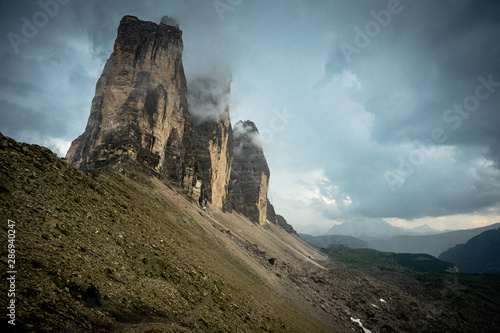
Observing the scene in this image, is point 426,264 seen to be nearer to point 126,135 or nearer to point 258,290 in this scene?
point 258,290

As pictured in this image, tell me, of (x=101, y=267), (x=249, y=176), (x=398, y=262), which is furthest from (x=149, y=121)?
(x=398, y=262)

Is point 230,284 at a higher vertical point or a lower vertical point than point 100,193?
lower

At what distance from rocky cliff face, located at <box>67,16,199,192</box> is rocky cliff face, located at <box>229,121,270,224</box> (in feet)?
168

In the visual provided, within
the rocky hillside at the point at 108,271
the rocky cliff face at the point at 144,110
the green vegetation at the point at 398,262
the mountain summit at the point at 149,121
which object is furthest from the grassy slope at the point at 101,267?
the green vegetation at the point at 398,262

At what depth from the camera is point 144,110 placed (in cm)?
4512

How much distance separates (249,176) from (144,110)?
92478mm

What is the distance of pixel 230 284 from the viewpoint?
17.4 metres

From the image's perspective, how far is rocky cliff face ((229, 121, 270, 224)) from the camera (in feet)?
373

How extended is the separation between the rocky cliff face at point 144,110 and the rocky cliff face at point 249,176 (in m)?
51.3

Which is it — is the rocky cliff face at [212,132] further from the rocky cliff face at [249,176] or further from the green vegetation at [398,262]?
the green vegetation at [398,262]

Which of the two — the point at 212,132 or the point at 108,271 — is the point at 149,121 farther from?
the point at 108,271

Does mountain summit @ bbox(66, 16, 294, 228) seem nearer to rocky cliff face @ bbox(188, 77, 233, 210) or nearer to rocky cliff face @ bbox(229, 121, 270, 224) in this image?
rocky cliff face @ bbox(188, 77, 233, 210)

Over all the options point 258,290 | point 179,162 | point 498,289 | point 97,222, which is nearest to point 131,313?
point 97,222

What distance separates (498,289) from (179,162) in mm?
112124
